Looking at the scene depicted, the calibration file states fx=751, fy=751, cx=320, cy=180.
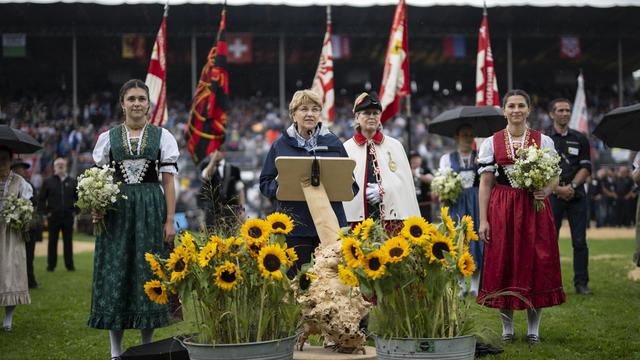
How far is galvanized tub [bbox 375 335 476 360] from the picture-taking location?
359cm

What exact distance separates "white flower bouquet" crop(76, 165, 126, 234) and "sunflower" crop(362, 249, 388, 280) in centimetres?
238

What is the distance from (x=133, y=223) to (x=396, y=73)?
8409mm

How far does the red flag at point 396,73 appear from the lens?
12.7m

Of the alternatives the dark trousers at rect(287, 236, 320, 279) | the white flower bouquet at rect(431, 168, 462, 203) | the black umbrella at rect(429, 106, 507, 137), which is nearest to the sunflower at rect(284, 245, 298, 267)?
the dark trousers at rect(287, 236, 320, 279)

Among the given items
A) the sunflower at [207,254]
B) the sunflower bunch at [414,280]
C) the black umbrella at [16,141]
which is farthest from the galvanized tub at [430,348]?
the black umbrella at [16,141]

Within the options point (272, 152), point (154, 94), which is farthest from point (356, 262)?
point (154, 94)

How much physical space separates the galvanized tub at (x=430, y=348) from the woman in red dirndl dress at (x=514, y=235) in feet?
7.27

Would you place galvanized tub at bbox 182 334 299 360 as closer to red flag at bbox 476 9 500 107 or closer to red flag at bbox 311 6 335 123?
red flag at bbox 476 9 500 107

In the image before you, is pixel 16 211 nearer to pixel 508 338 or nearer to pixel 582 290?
pixel 508 338

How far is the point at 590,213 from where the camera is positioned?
28.1 metres

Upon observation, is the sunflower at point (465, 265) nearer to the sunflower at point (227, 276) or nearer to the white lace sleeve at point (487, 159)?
the sunflower at point (227, 276)

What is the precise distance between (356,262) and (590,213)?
26.5 meters

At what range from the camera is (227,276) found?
3691mm

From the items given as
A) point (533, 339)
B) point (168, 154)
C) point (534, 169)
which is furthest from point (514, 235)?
point (168, 154)
